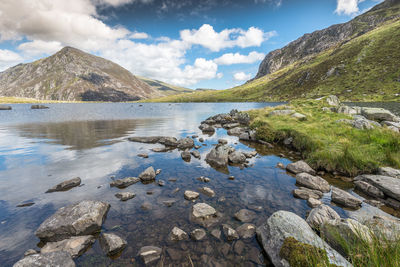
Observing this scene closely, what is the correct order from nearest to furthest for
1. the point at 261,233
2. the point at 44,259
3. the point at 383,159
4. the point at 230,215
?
the point at 44,259, the point at 261,233, the point at 230,215, the point at 383,159

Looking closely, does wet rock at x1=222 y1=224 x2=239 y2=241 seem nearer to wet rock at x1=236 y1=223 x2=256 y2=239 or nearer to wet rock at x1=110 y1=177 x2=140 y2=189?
wet rock at x1=236 y1=223 x2=256 y2=239

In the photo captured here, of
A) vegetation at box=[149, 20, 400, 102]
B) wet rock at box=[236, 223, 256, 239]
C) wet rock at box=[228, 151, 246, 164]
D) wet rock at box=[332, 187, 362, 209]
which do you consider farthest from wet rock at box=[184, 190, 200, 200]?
vegetation at box=[149, 20, 400, 102]

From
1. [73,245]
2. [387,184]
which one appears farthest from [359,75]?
[73,245]

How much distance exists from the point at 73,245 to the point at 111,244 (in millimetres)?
1535

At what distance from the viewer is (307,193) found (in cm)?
1060

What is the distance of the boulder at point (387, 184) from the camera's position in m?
9.66

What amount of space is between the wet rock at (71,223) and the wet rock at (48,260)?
160cm

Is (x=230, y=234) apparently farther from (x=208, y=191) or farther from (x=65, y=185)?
(x=65, y=185)

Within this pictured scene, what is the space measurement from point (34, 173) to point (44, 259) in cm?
1222

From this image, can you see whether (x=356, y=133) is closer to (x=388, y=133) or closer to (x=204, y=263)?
(x=388, y=133)

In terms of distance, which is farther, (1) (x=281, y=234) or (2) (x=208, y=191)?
(2) (x=208, y=191)

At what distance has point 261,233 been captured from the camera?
704 centimetres

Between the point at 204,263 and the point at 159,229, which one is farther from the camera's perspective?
the point at 159,229

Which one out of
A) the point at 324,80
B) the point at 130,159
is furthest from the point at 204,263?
the point at 324,80
